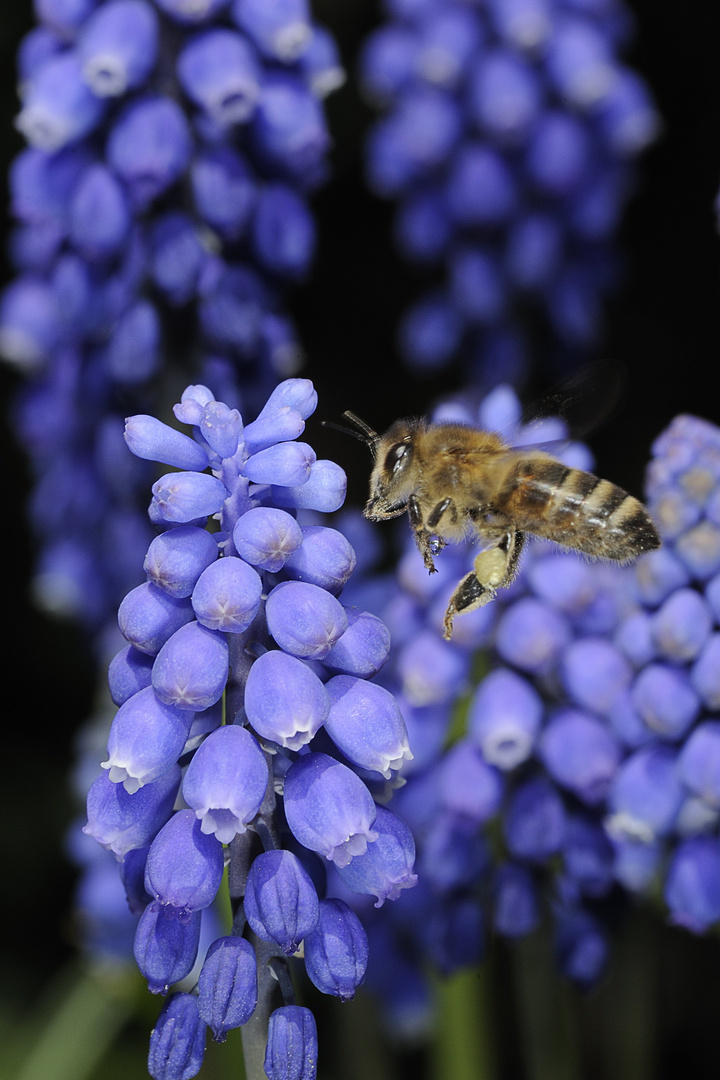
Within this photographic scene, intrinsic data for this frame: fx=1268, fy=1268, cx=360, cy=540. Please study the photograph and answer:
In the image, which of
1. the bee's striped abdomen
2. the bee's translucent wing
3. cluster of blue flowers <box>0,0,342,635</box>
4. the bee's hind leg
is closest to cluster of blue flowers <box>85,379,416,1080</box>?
the bee's hind leg

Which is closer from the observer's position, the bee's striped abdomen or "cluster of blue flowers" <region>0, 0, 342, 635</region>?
the bee's striped abdomen

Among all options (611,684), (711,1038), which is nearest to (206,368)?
(611,684)

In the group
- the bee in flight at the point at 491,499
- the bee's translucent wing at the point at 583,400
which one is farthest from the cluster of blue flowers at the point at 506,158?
the bee in flight at the point at 491,499

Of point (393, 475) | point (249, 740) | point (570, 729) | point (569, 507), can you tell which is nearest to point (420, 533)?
point (393, 475)

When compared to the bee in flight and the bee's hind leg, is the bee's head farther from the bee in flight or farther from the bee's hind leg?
the bee's hind leg

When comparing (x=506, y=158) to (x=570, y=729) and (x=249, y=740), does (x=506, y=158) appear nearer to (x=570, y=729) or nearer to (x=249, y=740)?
(x=570, y=729)

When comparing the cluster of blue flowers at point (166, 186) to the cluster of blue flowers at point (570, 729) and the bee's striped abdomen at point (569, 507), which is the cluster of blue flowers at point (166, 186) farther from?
the bee's striped abdomen at point (569, 507)

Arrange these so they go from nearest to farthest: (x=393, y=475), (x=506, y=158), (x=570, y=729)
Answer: (x=393, y=475), (x=570, y=729), (x=506, y=158)
